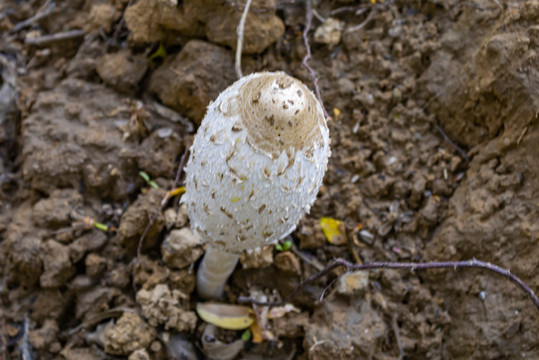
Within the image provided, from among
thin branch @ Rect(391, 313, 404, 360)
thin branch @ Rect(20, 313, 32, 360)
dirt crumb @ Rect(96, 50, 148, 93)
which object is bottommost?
thin branch @ Rect(20, 313, 32, 360)

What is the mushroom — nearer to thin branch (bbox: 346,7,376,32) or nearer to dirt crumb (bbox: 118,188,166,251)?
dirt crumb (bbox: 118,188,166,251)

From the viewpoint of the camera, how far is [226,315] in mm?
2533

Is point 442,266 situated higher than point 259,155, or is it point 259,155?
point 259,155

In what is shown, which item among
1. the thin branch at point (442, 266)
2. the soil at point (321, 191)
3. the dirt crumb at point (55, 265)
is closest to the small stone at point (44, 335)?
the soil at point (321, 191)

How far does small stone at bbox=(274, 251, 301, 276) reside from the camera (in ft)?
8.37

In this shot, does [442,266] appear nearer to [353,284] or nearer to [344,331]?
[353,284]

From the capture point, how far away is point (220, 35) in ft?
8.95

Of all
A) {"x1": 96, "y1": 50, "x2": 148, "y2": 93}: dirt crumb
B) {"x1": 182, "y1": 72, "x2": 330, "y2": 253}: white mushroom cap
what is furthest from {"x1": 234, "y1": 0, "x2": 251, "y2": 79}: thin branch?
{"x1": 182, "y1": 72, "x2": 330, "y2": 253}: white mushroom cap

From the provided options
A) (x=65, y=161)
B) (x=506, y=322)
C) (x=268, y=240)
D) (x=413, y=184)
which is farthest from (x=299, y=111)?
(x=65, y=161)

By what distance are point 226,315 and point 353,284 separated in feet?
2.45

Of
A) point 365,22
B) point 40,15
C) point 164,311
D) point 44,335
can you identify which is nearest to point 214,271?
point 164,311

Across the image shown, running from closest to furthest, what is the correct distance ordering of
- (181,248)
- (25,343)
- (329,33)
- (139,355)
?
(139,355) < (25,343) < (181,248) < (329,33)

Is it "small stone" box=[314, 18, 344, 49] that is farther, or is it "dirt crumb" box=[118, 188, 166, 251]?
"small stone" box=[314, 18, 344, 49]

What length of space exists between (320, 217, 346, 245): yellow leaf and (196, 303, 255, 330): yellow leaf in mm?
635
